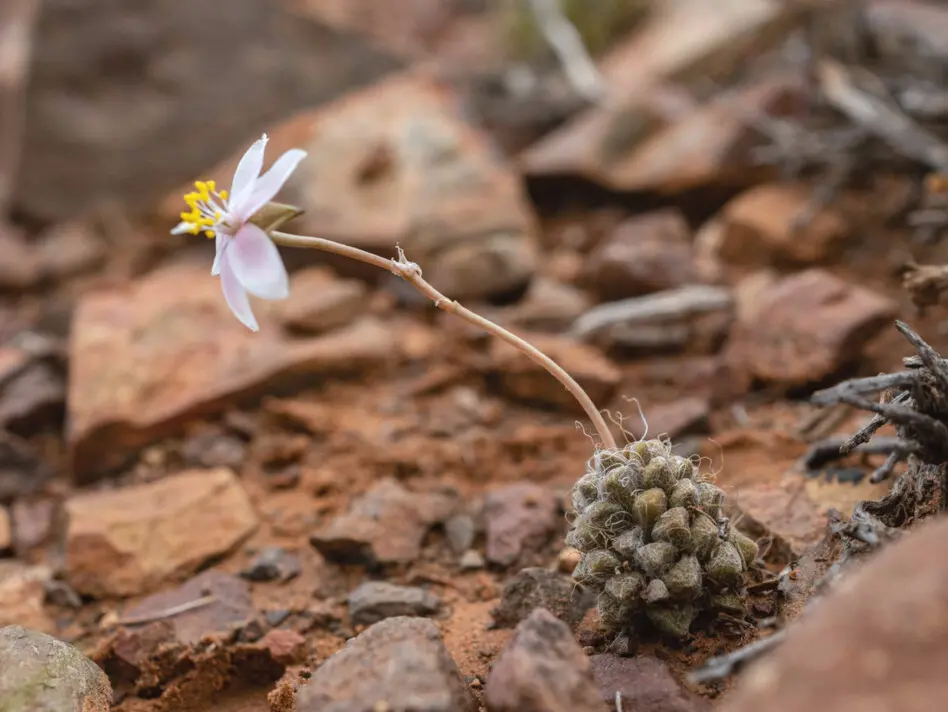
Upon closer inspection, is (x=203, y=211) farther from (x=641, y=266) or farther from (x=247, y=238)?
(x=641, y=266)

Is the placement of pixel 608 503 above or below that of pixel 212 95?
below

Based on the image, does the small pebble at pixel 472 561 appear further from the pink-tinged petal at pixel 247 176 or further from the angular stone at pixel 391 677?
the pink-tinged petal at pixel 247 176

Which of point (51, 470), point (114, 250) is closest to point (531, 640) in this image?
point (51, 470)

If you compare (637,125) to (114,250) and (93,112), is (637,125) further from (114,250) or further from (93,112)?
(93,112)

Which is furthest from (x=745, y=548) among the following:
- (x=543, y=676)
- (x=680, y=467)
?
(x=543, y=676)

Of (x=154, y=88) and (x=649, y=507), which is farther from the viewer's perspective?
(x=154, y=88)

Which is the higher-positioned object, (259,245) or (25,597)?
(259,245)

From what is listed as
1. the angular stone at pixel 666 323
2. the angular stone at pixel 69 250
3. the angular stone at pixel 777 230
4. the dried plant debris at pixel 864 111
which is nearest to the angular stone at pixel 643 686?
the angular stone at pixel 666 323
